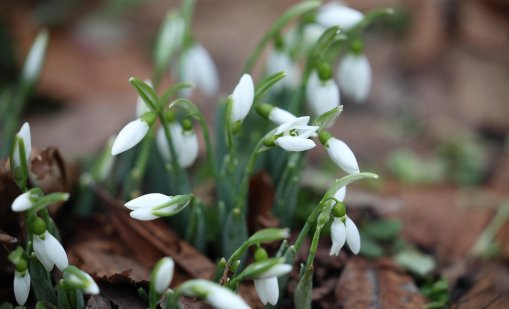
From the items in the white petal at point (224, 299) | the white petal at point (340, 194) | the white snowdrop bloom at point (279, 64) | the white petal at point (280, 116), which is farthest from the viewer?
the white snowdrop bloom at point (279, 64)

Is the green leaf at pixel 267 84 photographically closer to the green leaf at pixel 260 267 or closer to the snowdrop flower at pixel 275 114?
the snowdrop flower at pixel 275 114

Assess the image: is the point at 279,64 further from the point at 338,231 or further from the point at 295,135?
the point at 338,231

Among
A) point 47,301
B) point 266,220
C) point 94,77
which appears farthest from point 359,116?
point 47,301

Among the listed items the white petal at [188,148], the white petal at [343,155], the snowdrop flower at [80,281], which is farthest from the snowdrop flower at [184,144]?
the snowdrop flower at [80,281]

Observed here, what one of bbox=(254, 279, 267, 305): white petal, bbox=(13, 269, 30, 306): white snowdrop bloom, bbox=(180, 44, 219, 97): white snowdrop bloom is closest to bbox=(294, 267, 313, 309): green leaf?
bbox=(254, 279, 267, 305): white petal

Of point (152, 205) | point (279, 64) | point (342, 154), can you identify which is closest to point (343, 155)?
point (342, 154)

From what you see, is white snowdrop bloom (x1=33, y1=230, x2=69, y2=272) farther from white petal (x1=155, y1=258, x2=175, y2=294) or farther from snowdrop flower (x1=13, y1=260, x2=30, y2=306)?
white petal (x1=155, y1=258, x2=175, y2=294)
